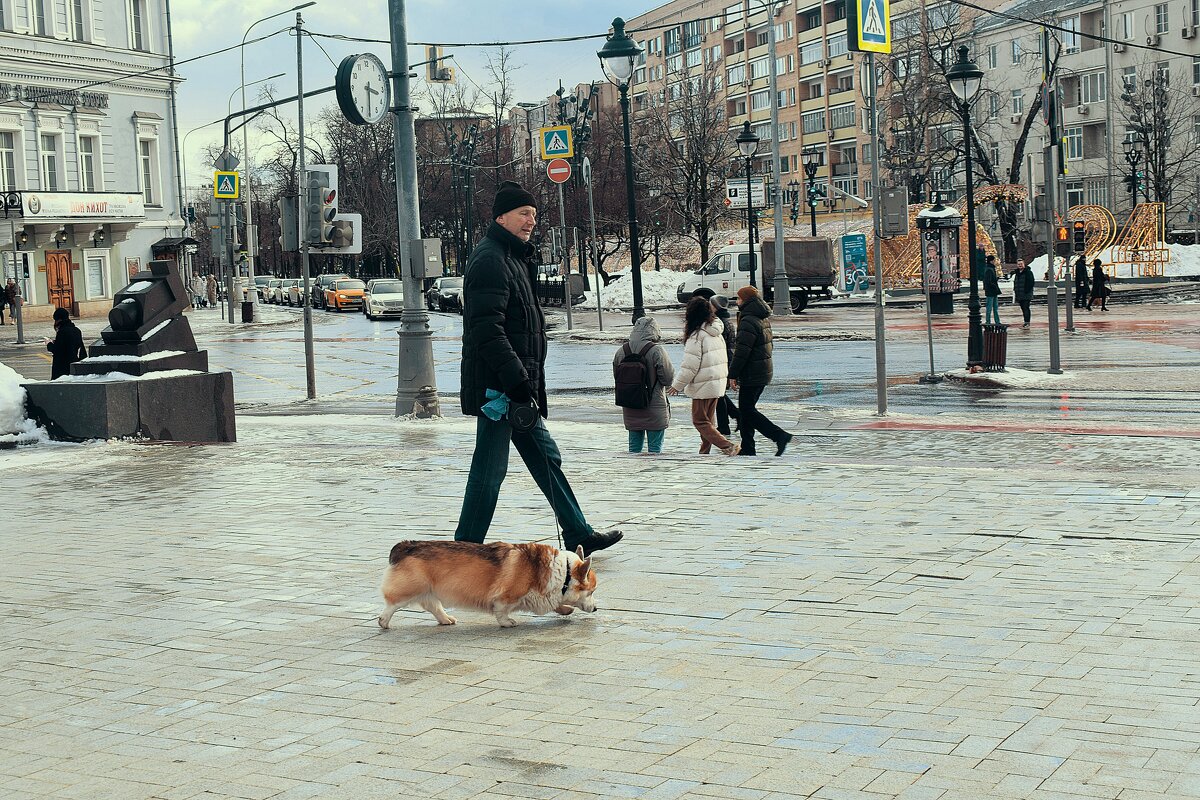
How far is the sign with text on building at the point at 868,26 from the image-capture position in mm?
15281

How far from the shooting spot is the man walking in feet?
22.0

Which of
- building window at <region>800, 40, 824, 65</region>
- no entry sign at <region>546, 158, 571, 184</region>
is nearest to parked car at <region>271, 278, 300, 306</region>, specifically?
building window at <region>800, 40, 824, 65</region>

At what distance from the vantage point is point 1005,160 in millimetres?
88000

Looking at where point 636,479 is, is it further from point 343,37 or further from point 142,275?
point 343,37

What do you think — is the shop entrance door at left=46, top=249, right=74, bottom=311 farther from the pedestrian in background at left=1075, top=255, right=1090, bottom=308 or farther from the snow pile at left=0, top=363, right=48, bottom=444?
the snow pile at left=0, top=363, right=48, bottom=444

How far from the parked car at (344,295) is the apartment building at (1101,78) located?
107ft

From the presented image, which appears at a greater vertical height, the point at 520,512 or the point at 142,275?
the point at 142,275

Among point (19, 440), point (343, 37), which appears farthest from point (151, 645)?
point (343, 37)

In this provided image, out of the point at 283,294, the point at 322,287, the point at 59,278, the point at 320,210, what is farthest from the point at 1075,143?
the point at 320,210

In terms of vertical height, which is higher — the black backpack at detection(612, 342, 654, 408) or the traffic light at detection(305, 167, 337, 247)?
the traffic light at detection(305, 167, 337, 247)

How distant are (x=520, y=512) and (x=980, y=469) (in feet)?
11.6

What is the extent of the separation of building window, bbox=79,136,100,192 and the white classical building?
44mm

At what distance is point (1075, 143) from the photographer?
80.5m

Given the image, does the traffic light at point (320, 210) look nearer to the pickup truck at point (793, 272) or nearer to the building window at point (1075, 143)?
the pickup truck at point (793, 272)
